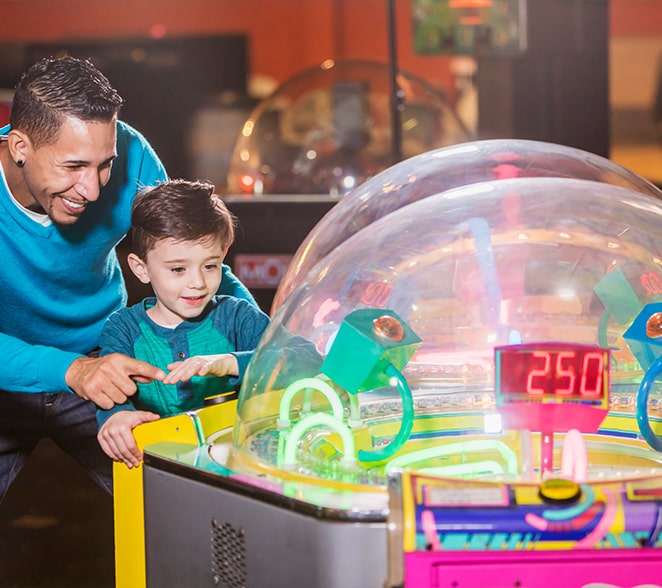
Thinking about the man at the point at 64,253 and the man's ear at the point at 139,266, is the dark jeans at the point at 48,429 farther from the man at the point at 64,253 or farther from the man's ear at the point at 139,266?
the man's ear at the point at 139,266

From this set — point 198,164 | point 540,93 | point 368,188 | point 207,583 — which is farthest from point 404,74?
point 207,583

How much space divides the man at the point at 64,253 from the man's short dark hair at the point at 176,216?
0.34ft

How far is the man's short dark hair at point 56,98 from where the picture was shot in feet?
6.73

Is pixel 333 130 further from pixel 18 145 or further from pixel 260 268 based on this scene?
pixel 18 145

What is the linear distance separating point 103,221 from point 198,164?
6.46m

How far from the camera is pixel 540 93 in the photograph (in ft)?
18.0

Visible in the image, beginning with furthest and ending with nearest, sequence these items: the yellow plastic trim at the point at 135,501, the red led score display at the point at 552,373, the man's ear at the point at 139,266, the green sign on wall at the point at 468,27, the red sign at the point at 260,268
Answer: the green sign on wall at the point at 468,27
the red sign at the point at 260,268
the man's ear at the point at 139,266
the yellow plastic trim at the point at 135,501
the red led score display at the point at 552,373

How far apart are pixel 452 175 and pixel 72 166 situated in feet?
2.43

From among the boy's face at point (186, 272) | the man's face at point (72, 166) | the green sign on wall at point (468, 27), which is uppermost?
the green sign on wall at point (468, 27)

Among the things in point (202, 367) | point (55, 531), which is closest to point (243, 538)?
point (202, 367)

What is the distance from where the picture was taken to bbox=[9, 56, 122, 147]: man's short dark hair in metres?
2.05

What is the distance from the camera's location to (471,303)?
2.02 metres

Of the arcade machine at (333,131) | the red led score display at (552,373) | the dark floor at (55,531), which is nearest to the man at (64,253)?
the red led score display at (552,373)

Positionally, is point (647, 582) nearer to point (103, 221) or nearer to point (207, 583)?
point (207, 583)
